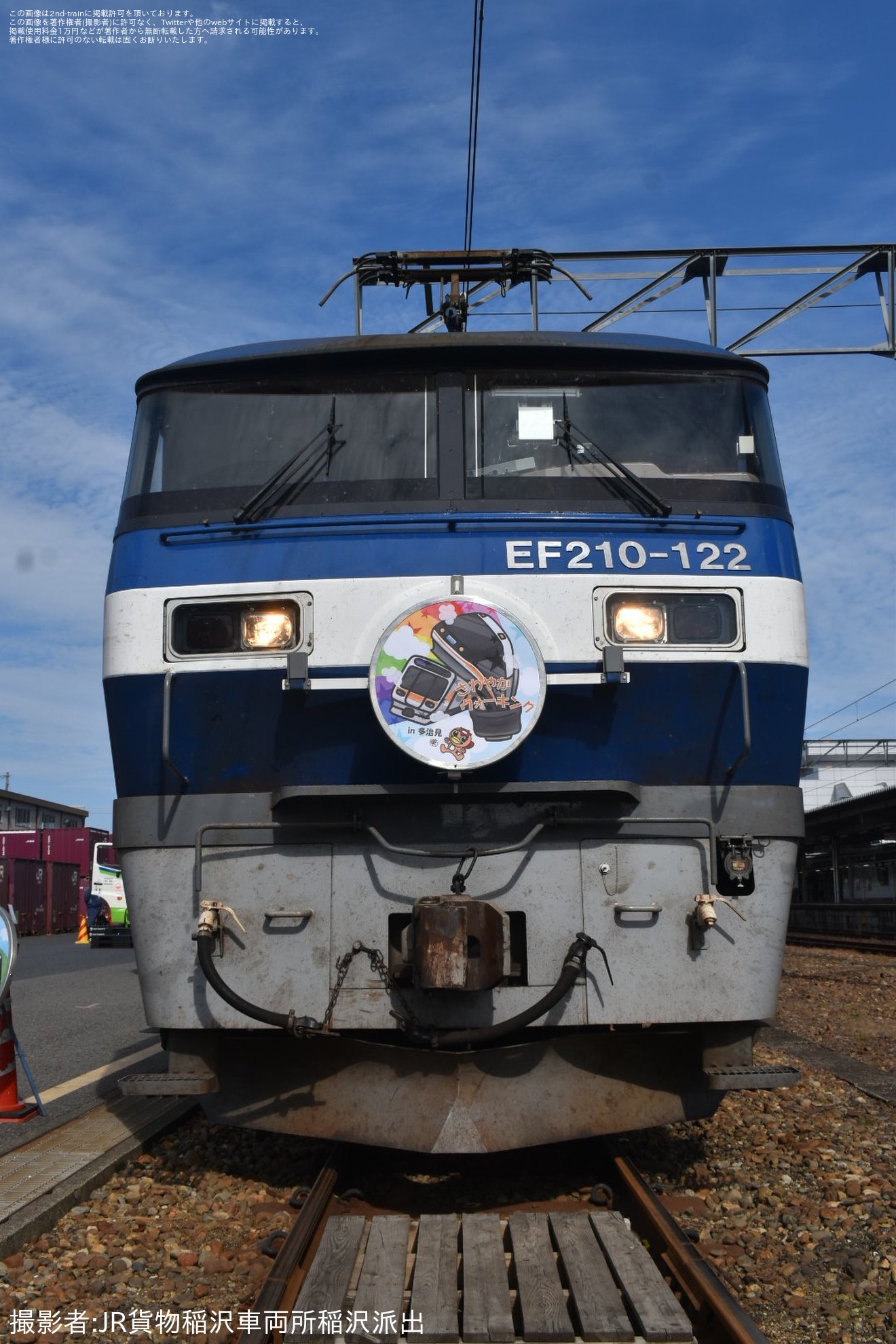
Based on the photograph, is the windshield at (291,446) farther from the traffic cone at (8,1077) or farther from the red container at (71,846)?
the red container at (71,846)

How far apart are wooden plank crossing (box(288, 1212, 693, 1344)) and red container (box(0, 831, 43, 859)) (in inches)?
1542

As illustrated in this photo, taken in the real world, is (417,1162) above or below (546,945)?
below

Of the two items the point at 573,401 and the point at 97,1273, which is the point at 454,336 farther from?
the point at 97,1273

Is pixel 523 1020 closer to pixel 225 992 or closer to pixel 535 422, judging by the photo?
pixel 225 992

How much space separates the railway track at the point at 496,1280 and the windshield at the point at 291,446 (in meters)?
2.94

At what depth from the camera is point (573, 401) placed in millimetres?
5742

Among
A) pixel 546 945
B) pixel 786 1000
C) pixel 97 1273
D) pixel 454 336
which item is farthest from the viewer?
pixel 786 1000

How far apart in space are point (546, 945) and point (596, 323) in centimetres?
1125

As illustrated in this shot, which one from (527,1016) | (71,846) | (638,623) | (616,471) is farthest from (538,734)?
(71,846)

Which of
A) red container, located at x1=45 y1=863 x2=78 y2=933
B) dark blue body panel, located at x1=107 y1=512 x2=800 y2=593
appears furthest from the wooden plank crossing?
red container, located at x1=45 y1=863 x2=78 y2=933

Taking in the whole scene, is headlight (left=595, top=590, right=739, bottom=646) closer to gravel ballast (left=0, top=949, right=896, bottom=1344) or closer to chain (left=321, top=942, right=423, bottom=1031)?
chain (left=321, top=942, right=423, bottom=1031)

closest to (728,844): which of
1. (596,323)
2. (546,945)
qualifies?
(546,945)

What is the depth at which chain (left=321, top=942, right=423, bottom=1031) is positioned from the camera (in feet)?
16.3

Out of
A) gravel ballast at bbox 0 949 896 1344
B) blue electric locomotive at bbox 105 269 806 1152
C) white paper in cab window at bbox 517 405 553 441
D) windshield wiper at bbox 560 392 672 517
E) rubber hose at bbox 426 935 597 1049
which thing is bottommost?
gravel ballast at bbox 0 949 896 1344
